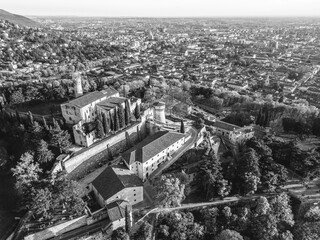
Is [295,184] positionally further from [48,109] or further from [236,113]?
[48,109]

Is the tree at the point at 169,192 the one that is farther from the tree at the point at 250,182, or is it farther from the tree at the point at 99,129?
the tree at the point at 99,129

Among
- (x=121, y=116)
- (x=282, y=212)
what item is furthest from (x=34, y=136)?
(x=282, y=212)

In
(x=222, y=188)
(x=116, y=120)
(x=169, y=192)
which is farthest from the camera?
(x=116, y=120)

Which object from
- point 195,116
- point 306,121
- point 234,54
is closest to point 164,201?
point 195,116

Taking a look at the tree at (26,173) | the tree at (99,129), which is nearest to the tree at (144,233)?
the tree at (26,173)

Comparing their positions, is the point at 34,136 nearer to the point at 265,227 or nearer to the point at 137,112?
the point at 137,112

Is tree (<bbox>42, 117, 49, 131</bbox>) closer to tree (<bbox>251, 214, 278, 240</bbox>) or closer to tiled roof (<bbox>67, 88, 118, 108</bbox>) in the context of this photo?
tiled roof (<bbox>67, 88, 118, 108</bbox>)
